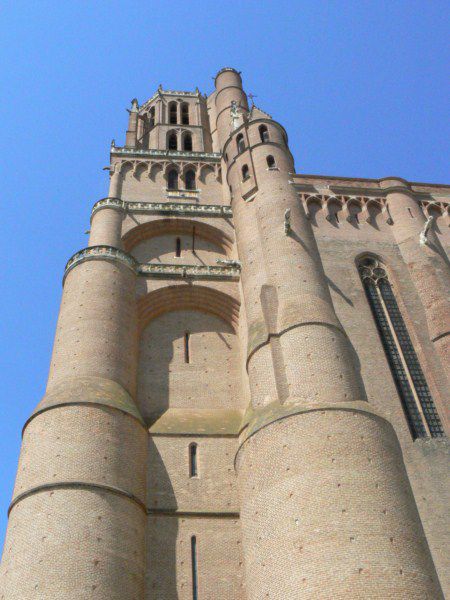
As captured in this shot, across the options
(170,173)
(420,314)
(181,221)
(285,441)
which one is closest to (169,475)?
(285,441)

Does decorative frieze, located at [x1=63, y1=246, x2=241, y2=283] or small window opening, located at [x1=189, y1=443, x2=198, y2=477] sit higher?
decorative frieze, located at [x1=63, y1=246, x2=241, y2=283]

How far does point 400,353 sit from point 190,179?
13.8m

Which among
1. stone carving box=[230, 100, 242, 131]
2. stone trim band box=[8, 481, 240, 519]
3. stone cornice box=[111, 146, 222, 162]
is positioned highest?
stone carving box=[230, 100, 242, 131]

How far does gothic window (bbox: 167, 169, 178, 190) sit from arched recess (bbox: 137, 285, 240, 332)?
733 cm

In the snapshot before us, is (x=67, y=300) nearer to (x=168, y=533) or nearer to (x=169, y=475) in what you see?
(x=169, y=475)

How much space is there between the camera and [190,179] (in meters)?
28.0

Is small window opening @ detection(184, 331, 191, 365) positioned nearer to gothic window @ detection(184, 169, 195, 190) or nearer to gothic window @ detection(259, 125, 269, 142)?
gothic window @ detection(184, 169, 195, 190)

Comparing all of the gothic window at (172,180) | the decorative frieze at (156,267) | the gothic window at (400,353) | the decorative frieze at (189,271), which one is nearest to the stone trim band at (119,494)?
the gothic window at (400,353)

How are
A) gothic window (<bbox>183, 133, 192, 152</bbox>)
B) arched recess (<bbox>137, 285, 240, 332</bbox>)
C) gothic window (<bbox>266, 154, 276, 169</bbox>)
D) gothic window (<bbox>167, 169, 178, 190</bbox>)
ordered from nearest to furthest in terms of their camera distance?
arched recess (<bbox>137, 285, 240, 332</bbox>)
gothic window (<bbox>266, 154, 276, 169</bbox>)
gothic window (<bbox>167, 169, 178, 190</bbox>)
gothic window (<bbox>183, 133, 192, 152</bbox>)

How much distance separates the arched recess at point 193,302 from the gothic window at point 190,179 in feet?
24.8

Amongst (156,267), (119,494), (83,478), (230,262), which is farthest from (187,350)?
(83,478)

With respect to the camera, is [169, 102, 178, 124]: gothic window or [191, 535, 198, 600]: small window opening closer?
[191, 535, 198, 600]: small window opening

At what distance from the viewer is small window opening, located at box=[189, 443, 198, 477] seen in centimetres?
1664

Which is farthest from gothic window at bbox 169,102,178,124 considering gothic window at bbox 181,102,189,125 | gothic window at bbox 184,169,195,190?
gothic window at bbox 184,169,195,190
